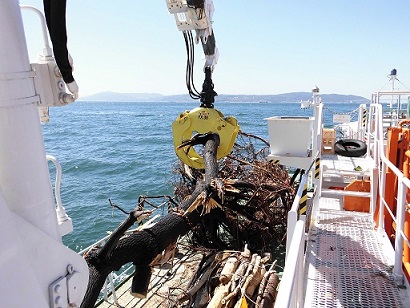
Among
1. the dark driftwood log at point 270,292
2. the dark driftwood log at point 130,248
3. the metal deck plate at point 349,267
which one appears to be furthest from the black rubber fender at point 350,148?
the dark driftwood log at point 130,248

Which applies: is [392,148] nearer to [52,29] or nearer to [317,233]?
[317,233]

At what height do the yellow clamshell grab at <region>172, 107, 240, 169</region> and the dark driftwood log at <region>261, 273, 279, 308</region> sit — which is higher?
the yellow clamshell grab at <region>172, 107, 240, 169</region>

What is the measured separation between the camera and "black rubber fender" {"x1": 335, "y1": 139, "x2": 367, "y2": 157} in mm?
8781

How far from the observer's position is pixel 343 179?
8.69 m

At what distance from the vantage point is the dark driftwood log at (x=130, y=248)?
13.1ft

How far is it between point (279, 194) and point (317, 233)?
144 inches

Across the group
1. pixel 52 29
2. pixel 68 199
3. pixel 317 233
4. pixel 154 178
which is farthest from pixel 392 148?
pixel 154 178

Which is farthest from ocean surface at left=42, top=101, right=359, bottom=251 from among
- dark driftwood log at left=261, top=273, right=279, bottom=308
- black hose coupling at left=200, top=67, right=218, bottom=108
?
dark driftwood log at left=261, top=273, right=279, bottom=308

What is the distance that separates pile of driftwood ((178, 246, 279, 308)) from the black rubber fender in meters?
3.91

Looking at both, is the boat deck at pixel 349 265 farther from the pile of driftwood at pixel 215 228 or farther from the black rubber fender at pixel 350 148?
the black rubber fender at pixel 350 148

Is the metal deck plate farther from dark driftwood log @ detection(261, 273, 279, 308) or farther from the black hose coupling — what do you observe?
the black hose coupling

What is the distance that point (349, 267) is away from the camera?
398 cm

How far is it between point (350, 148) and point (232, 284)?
5.32 metres

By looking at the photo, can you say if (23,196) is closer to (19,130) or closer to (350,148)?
(19,130)
